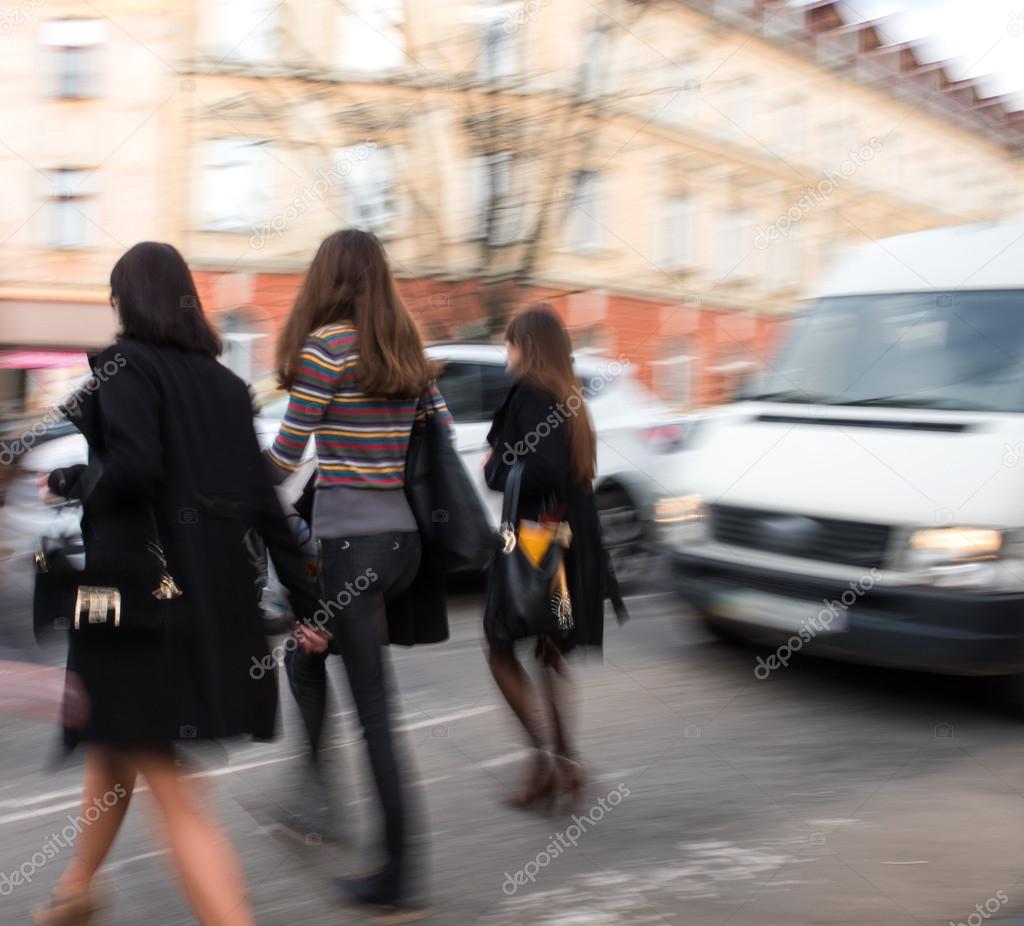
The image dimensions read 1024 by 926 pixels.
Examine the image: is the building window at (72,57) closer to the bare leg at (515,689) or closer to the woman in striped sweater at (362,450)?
the bare leg at (515,689)

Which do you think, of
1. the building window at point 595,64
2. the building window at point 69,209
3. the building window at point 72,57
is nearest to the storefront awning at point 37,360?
the building window at point 69,209

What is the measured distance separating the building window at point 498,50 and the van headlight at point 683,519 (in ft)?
32.3

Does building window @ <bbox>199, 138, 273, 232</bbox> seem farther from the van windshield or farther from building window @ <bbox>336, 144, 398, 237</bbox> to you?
the van windshield

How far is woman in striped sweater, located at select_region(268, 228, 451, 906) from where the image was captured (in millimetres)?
3432

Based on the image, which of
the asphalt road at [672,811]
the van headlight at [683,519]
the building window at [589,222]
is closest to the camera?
the asphalt road at [672,811]

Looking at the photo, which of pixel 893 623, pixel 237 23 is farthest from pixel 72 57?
pixel 893 623

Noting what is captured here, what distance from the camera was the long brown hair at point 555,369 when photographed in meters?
4.38

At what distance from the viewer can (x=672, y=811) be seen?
14.6 feet

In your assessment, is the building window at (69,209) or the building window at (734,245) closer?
the building window at (69,209)

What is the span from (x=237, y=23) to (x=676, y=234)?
392 inches

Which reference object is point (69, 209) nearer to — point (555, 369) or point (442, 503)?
point (555, 369)

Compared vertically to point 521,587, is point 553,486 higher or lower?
higher

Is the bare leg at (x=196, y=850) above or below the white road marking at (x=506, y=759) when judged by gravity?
above


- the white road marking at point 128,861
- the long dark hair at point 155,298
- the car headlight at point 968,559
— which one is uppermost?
the long dark hair at point 155,298
